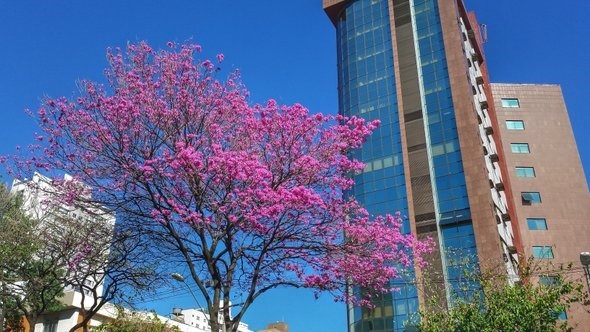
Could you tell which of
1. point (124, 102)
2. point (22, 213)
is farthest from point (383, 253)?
point (22, 213)

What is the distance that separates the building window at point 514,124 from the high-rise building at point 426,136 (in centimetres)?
112

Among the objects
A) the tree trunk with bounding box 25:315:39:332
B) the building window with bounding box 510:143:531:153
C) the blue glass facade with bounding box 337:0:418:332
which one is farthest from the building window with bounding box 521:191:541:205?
the tree trunk with bounding box 25:315:39:332

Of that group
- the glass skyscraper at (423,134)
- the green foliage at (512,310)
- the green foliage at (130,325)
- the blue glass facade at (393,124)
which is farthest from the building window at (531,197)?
the green foliage at (130,325)

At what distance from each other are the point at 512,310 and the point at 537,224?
113 ft

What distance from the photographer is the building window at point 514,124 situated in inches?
2055

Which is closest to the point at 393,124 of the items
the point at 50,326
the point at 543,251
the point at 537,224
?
the point at 537,224

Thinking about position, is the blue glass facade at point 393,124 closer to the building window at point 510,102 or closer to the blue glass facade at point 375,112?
the blue glass facade at point 375,112

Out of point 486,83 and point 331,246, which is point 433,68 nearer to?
point 486,83

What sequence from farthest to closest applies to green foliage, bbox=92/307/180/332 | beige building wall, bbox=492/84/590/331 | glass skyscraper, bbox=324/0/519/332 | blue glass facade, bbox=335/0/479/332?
beige building wall, bbox=492/84/590/331, blue glass facade, bbox=335/0/479/332, glass skyscraper, bbox=324/0/519/332, green foliage, bbox=92/307/180/332

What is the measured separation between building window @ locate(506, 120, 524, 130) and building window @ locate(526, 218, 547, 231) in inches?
354

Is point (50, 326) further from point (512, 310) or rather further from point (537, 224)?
point (537, 224)

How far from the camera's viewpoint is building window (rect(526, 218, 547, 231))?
46.8 metres

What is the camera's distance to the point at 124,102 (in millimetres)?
13305

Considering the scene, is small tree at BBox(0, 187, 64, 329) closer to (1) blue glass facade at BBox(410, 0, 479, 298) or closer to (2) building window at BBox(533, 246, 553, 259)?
(1) blue glass facade at BBox(410, 0, 479, 298)
